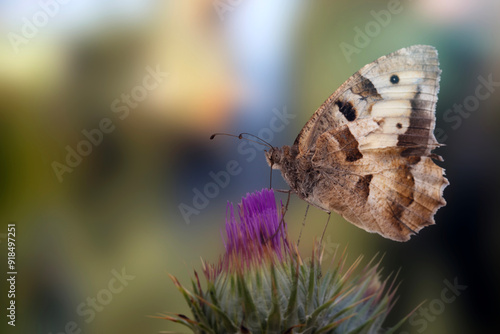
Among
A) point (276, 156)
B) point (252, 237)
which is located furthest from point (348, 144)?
point (252, 237)

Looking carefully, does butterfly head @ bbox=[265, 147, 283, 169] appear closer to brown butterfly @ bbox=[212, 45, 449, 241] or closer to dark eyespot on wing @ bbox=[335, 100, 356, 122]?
brown butterfly @ bbox=[212, 45, 449, 241]

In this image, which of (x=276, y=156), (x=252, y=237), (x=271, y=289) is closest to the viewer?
(x=271, y=289)

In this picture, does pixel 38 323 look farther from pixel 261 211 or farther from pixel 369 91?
pixel 369 91

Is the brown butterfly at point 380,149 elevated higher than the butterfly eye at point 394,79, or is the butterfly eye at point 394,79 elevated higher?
the butterfly eye at point 394,79

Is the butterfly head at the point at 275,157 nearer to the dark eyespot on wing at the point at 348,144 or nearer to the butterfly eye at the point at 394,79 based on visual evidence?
the dark eyespot on wing at the point at 348,144

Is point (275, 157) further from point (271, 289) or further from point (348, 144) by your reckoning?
point (271, 289)

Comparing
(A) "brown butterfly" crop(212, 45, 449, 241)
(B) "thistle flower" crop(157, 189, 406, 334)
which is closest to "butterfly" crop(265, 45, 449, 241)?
(A) "brown butterfly" crop(212, 45, 449, 241)

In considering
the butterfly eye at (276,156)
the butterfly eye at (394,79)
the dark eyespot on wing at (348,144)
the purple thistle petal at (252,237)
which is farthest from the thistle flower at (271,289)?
the butterfly eye at (394,79)
